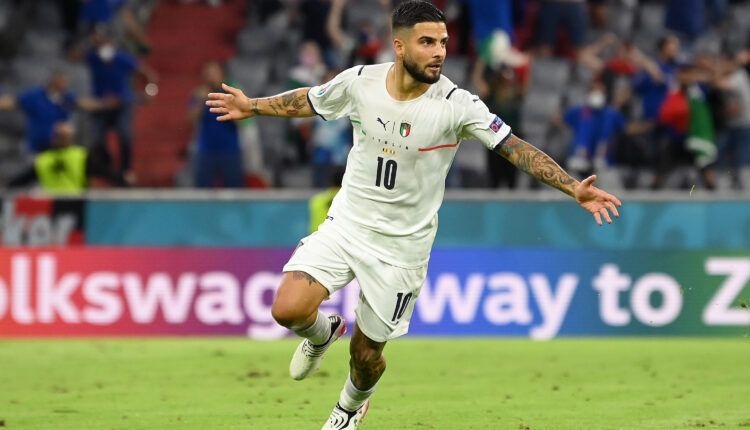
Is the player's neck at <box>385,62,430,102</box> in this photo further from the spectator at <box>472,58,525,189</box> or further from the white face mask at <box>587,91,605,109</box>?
the white face mask at <box>587,91,605,109</box>

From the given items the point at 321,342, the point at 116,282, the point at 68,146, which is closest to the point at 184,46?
the point at 68,146

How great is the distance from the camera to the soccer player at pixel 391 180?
8797 millimetres

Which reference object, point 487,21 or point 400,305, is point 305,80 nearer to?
point 487,21

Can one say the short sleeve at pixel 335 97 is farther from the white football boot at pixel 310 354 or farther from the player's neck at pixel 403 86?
the white football boot at pixel 310 354

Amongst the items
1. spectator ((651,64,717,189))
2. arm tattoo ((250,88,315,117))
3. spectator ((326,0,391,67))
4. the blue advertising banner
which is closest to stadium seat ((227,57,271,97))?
spectator ((326,0,391,67))

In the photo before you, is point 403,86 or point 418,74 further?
point 403,86

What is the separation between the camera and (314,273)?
29.0ft

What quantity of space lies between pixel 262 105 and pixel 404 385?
4.34 metres

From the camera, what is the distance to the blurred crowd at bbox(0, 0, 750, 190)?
19422 mm

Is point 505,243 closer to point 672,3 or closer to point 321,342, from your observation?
point 672,3

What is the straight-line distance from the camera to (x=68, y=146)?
19.4 m

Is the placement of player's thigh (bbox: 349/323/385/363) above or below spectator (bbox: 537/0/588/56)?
below

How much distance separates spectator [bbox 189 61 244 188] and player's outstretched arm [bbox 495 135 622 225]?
10505 mm

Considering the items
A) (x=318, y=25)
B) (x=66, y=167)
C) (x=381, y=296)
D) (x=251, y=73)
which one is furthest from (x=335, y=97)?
(x=251, y=73)
